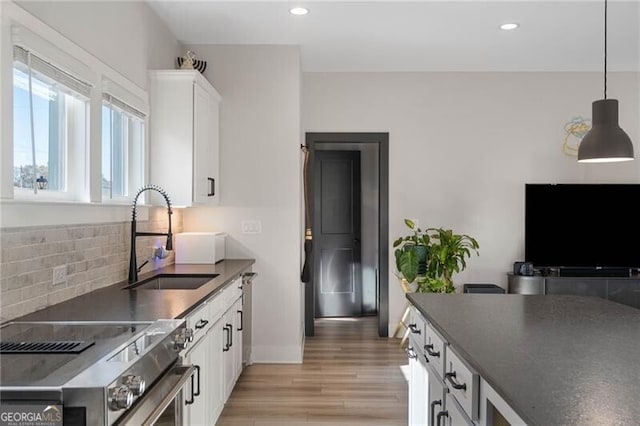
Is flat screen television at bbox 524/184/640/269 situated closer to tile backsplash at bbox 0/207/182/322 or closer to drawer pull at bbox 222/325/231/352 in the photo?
drawer pull at bbox 222/325/231/352

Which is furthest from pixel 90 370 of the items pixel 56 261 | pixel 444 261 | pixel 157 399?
pixel 444 261

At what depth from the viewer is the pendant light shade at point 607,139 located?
2.44 meters

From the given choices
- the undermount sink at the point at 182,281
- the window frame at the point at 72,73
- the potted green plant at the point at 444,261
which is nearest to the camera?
the window frame at the point at 72,73

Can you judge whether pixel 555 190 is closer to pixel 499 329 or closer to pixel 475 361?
pixel 499 329

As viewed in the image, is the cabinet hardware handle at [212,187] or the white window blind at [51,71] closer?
the white window blind at [51,71]

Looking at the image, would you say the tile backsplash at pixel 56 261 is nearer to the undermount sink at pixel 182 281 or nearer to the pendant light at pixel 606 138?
the undermount sink at pixel 182 281

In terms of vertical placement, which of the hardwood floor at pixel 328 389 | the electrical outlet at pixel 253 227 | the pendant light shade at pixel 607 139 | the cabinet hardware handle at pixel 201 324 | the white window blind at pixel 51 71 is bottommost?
the hardwood floor at pixel 328 389

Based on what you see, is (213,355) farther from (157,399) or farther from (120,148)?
(120,148)

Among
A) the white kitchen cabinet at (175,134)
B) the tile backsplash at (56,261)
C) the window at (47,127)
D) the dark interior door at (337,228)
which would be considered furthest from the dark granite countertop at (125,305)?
the dark interior door at (337,228)

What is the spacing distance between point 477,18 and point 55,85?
294 centimetres

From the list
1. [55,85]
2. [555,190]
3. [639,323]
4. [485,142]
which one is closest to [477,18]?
[485,142]

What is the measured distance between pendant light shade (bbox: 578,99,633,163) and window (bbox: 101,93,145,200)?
2544 millimetres

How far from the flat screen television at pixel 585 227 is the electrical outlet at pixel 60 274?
4297 mm

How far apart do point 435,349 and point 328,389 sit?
1.82m
